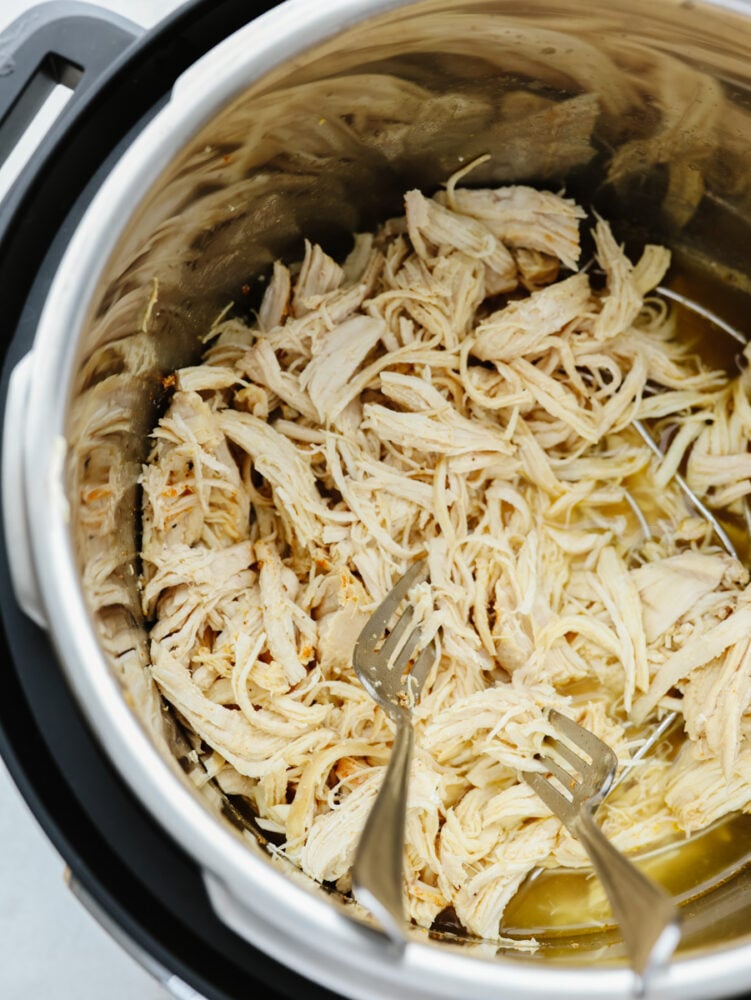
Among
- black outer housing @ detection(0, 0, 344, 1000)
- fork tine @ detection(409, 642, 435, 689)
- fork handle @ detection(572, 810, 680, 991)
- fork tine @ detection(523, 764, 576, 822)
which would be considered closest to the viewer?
fork handle @ detection(572, 810, 680, 991)

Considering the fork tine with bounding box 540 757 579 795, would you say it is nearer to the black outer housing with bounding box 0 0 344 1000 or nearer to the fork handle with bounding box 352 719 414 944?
the fork handle with bounding box 352 719 414 944

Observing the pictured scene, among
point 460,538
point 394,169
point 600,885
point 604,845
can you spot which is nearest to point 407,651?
point 460,538

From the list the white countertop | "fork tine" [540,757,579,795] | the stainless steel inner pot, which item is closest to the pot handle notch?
the stainless steel inner pot

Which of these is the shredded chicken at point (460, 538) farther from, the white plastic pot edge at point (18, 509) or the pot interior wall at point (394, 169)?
the white plastic pot edge at point (18, 509)

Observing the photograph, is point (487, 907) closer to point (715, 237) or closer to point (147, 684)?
point (147, 684)

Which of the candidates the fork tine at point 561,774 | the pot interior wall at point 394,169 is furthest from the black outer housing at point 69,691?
the fork tine at point 561,774
